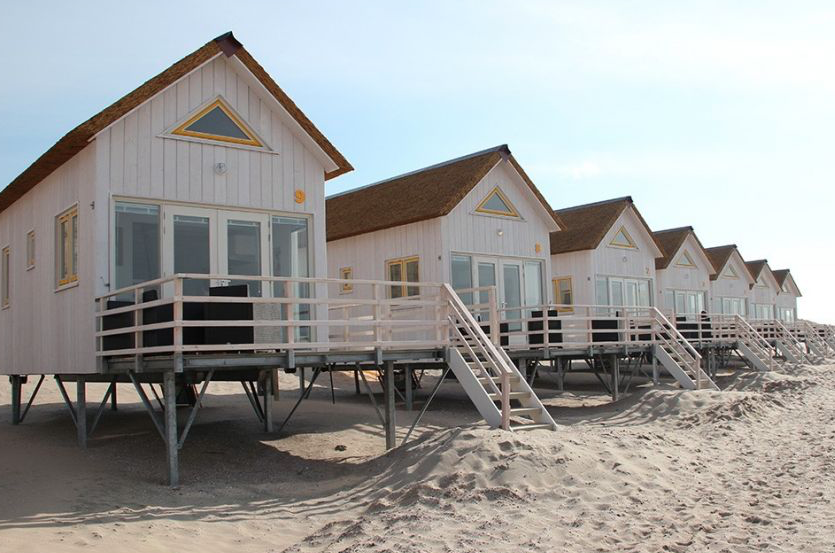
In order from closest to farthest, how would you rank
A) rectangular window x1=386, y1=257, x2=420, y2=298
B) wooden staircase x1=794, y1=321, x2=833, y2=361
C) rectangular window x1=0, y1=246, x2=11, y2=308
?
1. rectangular window x1=0, y1=246, x2=11, y2=308
2. rectangular window x1=386, y1=257, x2=420, y2=298
3. wooden staircase x1=794, y1=321, x2=833, y2=361

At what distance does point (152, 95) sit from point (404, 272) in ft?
29.3

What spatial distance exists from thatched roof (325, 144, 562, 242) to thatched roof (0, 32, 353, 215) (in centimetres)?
515

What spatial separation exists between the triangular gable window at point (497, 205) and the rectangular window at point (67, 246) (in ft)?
33.1

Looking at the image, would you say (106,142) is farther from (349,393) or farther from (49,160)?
(349,393)

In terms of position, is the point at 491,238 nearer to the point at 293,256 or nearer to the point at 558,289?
the point at 558,289

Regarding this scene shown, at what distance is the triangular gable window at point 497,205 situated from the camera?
21.5 meters

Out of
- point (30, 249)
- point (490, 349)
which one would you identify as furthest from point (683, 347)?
point (30, 249)

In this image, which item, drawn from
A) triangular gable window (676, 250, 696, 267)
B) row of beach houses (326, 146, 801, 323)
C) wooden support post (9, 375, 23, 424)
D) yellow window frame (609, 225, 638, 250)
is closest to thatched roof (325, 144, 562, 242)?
row of beach houses (326, 146, 801, 323)

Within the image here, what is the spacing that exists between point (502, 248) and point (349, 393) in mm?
7070

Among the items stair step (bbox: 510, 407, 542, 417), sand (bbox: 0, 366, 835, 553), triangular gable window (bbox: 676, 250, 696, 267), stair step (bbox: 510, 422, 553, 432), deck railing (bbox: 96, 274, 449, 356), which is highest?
triangular gable window (bbox: 676, 250, 696, 267)

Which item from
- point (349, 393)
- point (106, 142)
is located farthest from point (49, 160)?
point (349, 393)

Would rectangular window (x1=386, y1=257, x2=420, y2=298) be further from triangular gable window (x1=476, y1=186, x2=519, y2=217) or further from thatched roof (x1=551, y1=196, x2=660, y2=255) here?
thatched roof (x1=551, y1=196, x2=660, y2=255)

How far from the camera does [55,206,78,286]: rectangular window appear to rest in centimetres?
1430

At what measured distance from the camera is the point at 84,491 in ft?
36.4
